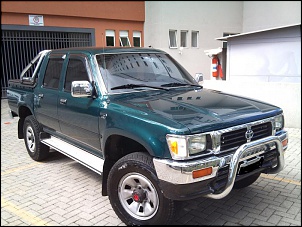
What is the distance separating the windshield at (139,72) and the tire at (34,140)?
211 centimetres

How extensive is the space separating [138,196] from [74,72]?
7.18ft

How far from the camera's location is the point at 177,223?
3.35 meters

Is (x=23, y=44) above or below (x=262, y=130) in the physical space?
above

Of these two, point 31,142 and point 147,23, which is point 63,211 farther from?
point 147,23

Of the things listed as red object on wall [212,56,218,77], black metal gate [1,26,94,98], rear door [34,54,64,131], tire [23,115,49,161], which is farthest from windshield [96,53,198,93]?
black metal gate [1,26,94,98]

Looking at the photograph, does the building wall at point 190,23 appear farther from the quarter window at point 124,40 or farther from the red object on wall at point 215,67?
the red object on wall at point 215,67

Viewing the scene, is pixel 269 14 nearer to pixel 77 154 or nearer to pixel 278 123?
pixel 278 123

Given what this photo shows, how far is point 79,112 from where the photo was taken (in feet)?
13.3

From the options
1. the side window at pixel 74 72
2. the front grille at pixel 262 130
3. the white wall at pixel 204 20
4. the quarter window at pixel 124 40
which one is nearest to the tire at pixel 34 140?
the side window at pixel 74 72

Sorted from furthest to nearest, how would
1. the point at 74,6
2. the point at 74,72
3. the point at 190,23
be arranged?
the point at 190,23 < the point at 74,6 < the point at 74,72

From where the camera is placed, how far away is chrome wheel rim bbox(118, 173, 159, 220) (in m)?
3.05

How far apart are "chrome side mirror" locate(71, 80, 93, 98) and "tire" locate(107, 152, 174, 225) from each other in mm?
1000

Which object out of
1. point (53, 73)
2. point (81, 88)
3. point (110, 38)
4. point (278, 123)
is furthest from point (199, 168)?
point (110, 38)

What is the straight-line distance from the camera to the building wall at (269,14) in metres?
13.7
